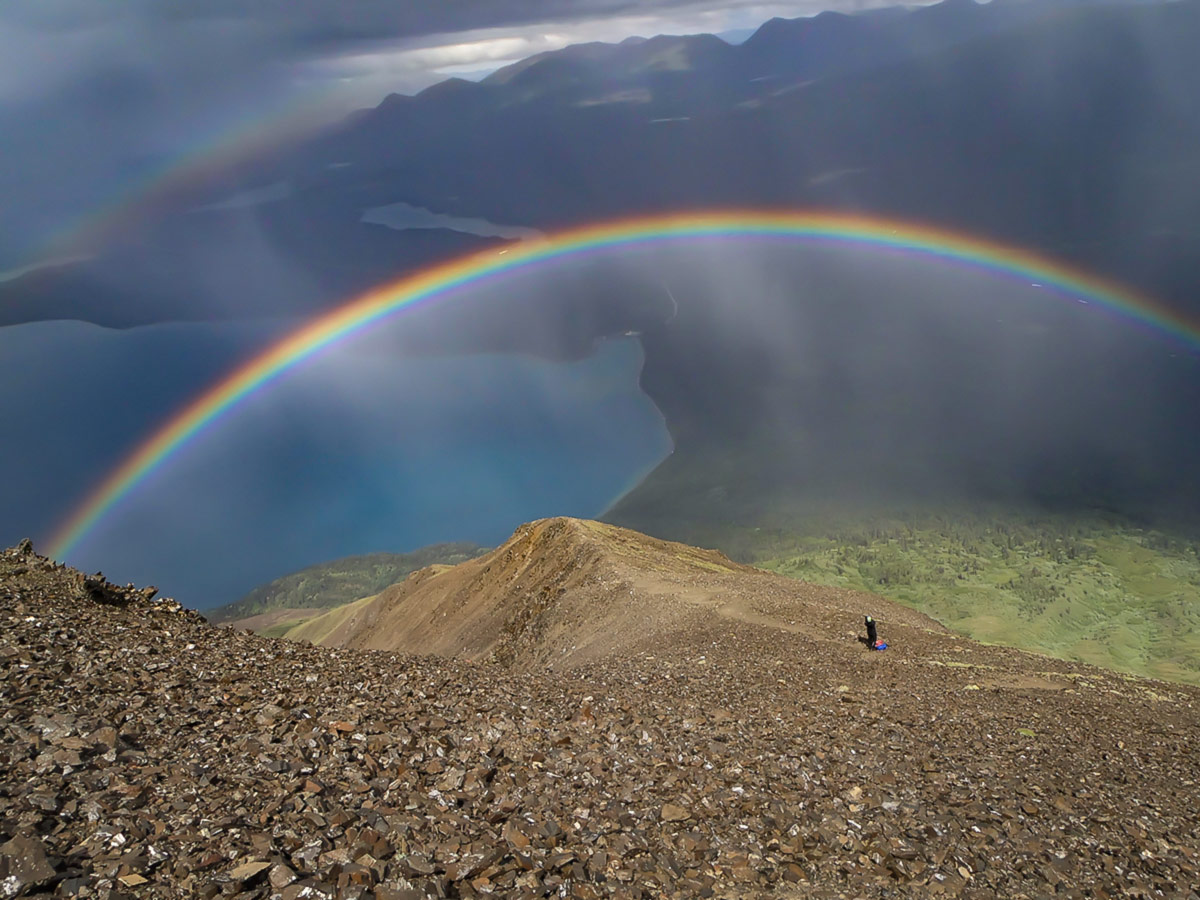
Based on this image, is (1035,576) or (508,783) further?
(1035,576)

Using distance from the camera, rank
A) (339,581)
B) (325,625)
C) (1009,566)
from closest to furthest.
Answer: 1. (325,625)
2. (1009,566)
3. (339,581)

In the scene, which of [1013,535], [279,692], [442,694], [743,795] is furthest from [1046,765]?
[1013,535]

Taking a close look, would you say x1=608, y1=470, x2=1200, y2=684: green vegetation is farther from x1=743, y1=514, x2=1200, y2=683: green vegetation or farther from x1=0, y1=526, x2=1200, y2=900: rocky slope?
x1=0, y1=526, x2=1200, y2=900: rocky slope

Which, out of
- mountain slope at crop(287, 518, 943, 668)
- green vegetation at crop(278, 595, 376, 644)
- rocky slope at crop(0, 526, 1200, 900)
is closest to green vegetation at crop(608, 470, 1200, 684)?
mountain slope at crop(287, 518, 943, 668)

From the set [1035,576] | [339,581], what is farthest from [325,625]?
[339,581]

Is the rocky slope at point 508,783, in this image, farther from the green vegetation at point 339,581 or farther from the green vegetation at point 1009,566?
the green vegetation at point 339,581

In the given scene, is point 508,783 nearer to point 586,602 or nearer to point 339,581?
point 586,602

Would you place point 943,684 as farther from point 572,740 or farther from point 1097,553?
point 1097,553
